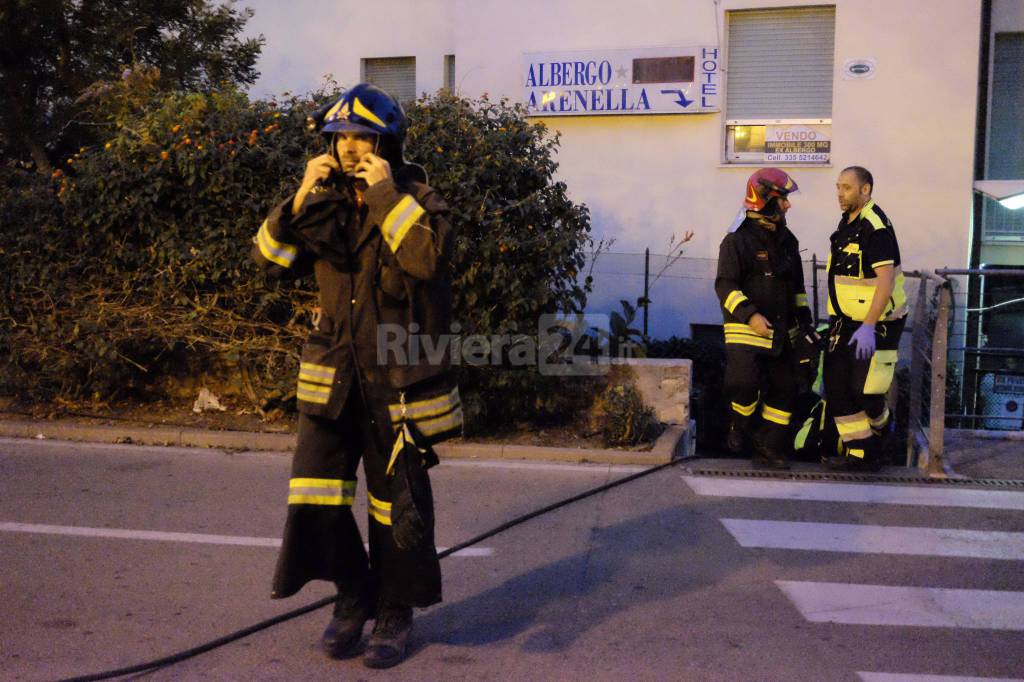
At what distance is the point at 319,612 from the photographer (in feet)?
15.2

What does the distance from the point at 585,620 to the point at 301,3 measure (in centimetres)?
1089

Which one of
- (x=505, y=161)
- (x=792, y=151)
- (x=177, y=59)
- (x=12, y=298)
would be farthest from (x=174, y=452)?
(x=792, y=151)

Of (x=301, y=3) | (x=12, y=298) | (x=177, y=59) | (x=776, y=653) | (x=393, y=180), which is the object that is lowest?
(x=776, y=653)

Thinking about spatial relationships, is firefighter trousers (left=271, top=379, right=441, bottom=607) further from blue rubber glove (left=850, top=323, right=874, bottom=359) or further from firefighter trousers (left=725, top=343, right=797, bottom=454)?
blue rubber glove (left=850, top=323, right=874, bottom=359)

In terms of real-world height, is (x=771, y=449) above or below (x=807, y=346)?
below

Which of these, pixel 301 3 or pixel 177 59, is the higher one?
pixel 301 3

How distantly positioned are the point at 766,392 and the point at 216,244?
13.6ft

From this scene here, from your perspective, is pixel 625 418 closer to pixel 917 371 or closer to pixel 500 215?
pixel 500 215

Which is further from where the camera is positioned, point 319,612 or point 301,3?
point 301,3

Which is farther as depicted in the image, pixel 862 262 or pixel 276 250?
pixel 862 262

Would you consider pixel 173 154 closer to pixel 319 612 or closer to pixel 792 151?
pixel 319 612

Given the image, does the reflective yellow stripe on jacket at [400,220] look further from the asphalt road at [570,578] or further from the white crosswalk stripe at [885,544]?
the white crosswalk stripe at [885,544]

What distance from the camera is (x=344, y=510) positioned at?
13.1 feet

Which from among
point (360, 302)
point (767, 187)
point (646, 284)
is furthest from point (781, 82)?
point (360, 302)
